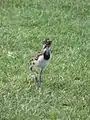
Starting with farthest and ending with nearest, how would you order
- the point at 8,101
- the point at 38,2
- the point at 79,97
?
the point at 38,2
the point at 79,97
the point at 8,101

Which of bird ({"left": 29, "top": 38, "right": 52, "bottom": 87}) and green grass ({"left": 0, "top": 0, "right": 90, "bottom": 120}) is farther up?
bird ({"left": 29, "top": 38, "right": 52, "bottom": 87})

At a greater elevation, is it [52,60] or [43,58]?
[43,58]

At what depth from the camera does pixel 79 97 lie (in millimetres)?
9180

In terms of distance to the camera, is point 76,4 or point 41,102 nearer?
point 41,102

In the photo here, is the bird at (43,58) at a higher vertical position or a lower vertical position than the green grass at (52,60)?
higher

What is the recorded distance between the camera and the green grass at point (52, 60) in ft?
27.1

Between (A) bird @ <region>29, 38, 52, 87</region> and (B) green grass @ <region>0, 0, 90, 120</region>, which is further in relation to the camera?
(A) bird @ <region>29, 38, 52, 87</region>

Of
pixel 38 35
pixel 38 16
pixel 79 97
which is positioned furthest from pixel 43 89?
pixel 38 16

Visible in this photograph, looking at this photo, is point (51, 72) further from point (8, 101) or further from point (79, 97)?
point (8, 101)

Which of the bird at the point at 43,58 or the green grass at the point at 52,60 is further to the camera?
the bird at the point at 43,58

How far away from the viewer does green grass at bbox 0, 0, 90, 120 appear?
827cm

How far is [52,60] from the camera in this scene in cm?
1139

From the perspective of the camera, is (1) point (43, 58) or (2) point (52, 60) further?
(2) point (52, 60)

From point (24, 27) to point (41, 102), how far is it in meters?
6.25
